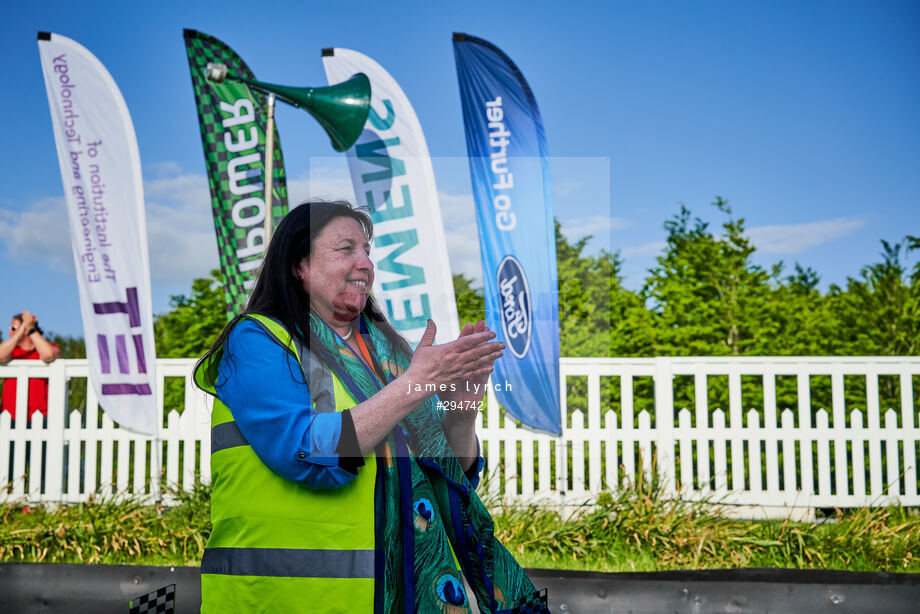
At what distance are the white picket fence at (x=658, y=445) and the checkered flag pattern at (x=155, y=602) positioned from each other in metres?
3.26

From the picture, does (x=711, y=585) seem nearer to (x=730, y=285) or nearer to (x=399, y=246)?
(x=399, y=246)

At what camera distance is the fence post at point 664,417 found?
4977mm

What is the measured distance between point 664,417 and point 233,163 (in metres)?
3.73

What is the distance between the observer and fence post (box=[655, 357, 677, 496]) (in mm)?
4977

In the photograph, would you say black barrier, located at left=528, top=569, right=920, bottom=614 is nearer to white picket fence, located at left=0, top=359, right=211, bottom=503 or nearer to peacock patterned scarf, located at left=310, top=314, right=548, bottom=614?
peacock patterned scarf, located at left=310, top=314, right=548, bottom=614

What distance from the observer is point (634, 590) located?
8.60 ft

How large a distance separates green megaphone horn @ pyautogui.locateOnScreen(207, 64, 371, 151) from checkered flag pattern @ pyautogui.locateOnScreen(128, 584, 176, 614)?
2216 millimetres

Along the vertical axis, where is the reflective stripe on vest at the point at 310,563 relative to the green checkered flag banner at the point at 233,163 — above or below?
below

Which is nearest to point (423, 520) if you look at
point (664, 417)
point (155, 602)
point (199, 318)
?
point (155, 602)

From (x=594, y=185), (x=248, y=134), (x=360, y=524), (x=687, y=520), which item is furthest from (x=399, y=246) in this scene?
(x=360, y=524)

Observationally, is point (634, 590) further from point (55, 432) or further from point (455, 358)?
point (55, 432)

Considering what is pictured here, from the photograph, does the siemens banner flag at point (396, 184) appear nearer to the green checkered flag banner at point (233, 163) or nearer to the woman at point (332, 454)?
the green checkered flag banner at point (233, 163)

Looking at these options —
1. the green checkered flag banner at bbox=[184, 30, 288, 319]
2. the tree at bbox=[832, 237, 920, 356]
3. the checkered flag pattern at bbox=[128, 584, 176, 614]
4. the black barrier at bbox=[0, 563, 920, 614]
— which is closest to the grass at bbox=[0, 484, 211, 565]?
the black barrier at bbox=[0, 563, 920, 614]

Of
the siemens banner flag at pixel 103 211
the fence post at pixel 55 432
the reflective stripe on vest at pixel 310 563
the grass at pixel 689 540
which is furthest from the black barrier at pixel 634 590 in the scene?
the fence post at pixel 55 432
